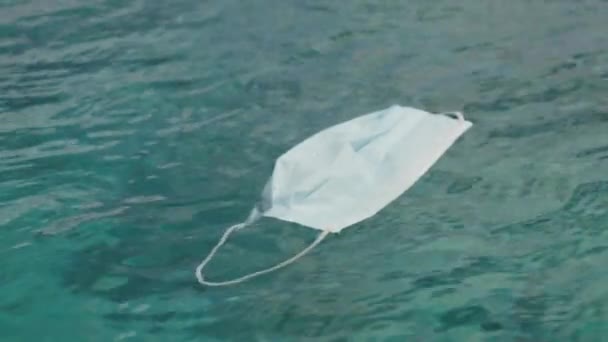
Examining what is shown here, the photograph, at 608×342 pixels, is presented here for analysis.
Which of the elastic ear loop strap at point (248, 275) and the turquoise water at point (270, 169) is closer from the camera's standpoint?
the turquoise water at point (270, 169)

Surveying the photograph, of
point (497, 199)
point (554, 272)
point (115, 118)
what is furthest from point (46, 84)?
point (554, 272)

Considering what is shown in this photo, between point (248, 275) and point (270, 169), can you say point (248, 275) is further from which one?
point (270, 169)

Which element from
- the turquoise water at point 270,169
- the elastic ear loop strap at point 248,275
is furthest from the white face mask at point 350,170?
the turquoise water at point 270,169

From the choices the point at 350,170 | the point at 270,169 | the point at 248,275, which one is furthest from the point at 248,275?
the point at 270,169

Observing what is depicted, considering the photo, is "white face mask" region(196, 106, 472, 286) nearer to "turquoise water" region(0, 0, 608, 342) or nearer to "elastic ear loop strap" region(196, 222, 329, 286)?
"elastic ear loop strap" region(196, 222, 329, 286)

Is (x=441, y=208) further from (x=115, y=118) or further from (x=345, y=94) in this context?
(x=115, y=118)

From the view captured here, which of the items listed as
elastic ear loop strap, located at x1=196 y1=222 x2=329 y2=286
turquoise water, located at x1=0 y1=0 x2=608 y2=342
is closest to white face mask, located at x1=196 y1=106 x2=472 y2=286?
elastic ear loop strap, located at x1=196 y1=222 x2=329 y2=286

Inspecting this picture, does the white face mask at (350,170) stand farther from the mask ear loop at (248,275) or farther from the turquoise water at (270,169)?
the turquoise water at (270,169)
